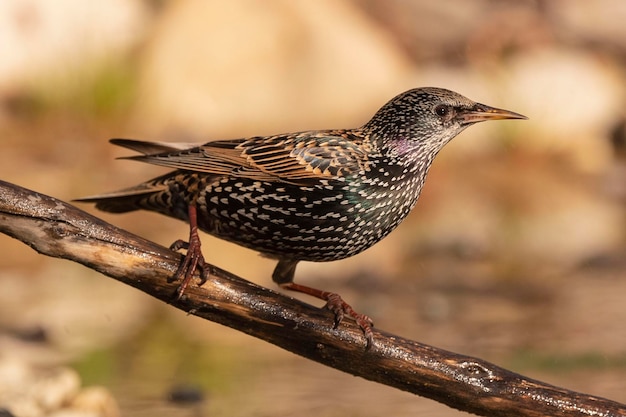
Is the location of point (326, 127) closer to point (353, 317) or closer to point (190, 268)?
point (353, 317)

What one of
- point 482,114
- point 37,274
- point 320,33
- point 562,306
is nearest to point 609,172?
point 320,33

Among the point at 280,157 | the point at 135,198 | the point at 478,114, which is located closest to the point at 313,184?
the point at 280,157

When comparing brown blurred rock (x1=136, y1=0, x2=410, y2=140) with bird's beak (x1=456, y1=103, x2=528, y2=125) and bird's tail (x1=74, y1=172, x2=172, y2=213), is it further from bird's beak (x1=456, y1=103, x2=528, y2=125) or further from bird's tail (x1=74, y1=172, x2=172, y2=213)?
bird's beak (x1=456, y1=103, x2=528, y2=125)

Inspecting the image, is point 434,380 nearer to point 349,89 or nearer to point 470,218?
point 470,218

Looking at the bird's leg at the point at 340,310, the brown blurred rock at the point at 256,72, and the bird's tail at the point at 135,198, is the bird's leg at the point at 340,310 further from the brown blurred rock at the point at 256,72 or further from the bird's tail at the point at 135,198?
the brown blurred rock at the point at 256,72

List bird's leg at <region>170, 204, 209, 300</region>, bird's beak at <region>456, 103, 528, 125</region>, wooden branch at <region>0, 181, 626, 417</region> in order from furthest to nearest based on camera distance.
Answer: bird's beak at <region>456, 103, 528, 125</region> < bird's leg at <region>170, 204, 209, 300</region> < wooden branch at <region>0, 181, 626, 417</region>

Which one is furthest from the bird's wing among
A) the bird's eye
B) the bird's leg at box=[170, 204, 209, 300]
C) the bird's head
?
the bird's leg at box=[170, 204, 209, 300]

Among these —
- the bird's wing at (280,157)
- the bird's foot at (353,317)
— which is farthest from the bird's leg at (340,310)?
the bird's wing at (280,157)
